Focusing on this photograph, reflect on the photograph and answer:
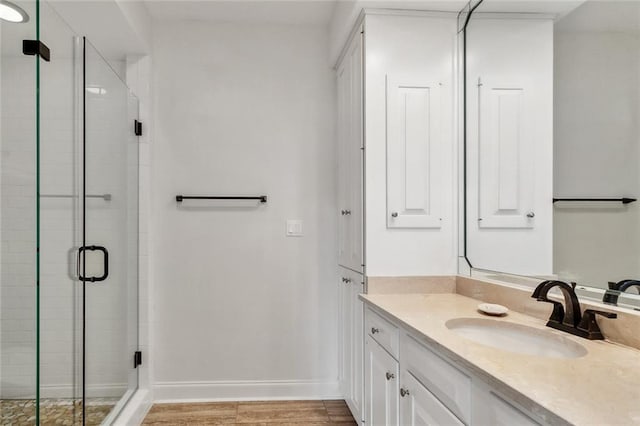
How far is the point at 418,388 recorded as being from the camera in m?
1.41

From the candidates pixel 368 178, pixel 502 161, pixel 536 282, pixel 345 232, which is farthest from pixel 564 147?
pixel 345 232

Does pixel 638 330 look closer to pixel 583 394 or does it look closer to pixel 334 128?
pixel 583 394

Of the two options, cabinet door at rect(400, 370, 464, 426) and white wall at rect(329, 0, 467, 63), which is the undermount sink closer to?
cabinet door at rect(400, 370, 464, 426)

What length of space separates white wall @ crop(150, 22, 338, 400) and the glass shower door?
236 millimetres

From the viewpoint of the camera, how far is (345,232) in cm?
259

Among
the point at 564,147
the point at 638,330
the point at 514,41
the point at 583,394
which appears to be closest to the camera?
the point at 583,394

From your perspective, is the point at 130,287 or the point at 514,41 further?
the point at 130,287

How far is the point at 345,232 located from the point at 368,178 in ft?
1.83

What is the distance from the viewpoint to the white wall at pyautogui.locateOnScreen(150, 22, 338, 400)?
2.81m

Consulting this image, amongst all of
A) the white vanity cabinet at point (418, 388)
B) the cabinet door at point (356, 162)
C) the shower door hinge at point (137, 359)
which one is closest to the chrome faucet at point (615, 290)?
the white vanity cabinet at point (418, 388)

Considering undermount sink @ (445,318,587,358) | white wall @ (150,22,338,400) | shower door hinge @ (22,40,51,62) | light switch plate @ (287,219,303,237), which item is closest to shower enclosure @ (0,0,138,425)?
shower door hinge @ (22,40,51,62)

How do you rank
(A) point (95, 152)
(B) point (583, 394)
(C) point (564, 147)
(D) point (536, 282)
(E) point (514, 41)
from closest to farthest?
(B) point (583, 394), (C) point (564, 147), (D) point (536, 282), (E) point (514, 41), (A) point (95, 152)

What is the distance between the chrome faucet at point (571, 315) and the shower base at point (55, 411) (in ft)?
6.44

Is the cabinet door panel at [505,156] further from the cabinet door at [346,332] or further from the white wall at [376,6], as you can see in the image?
the cabinet door at [346,332]
